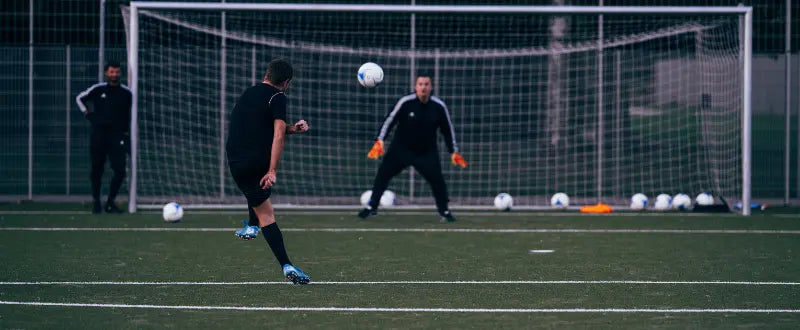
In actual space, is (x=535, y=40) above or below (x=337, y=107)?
above

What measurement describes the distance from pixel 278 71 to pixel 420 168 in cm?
581

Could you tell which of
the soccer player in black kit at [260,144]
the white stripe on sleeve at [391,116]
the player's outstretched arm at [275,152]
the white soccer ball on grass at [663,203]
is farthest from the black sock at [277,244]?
the white soccer ball on grass at [663,203]

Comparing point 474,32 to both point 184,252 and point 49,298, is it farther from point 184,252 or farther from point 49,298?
point 49,298

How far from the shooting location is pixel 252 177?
307 inches

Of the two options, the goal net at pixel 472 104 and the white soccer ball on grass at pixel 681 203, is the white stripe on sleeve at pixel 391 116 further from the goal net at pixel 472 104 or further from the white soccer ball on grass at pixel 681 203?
the white soccer ball on grass at pixel 681 203

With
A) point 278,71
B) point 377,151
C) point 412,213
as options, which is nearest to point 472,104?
point 412,213

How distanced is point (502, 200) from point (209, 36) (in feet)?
18.1

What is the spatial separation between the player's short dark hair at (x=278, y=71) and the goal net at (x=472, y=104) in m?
8.52

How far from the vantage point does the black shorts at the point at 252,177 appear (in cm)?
777

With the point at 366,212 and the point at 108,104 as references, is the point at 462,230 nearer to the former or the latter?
the point at 366,212

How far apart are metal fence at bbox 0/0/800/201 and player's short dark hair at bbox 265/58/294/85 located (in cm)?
932

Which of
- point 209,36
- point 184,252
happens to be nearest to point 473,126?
point 209,36

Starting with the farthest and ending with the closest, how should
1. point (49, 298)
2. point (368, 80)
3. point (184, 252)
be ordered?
point (368, 80)
point (184, 252)
point (49, 298)

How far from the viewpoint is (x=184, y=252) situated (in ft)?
32.3
